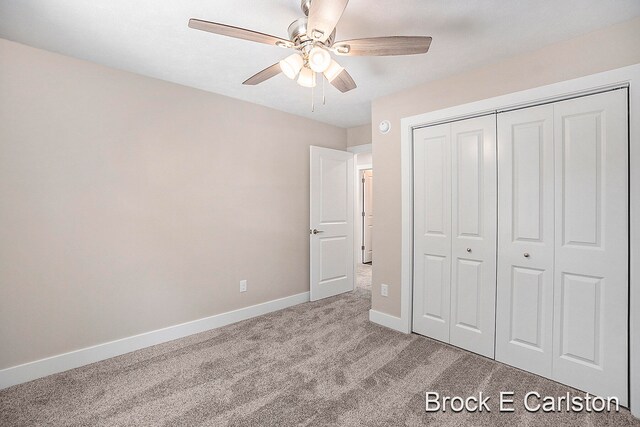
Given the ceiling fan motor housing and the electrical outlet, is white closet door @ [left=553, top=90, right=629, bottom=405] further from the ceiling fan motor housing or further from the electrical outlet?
the ceiling fan motor housing

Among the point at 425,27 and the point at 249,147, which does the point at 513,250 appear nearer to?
the point at 425,27

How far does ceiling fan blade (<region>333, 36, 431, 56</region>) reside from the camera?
153 centimetres

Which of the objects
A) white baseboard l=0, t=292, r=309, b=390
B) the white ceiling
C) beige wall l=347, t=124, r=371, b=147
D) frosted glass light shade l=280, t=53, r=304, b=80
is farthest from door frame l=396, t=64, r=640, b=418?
white baseboard l=0, t=292, r=309, b=390

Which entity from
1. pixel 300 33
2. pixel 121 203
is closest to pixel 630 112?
pixel 300 33

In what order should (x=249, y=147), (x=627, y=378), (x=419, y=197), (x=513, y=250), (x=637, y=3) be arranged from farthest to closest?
(x=249, y=147), (x=419, y=197), (x=513, y=250), (x=627, y=378), (x=637, y=3)

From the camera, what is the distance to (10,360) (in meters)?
2.10

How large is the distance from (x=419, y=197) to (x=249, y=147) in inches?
74.9

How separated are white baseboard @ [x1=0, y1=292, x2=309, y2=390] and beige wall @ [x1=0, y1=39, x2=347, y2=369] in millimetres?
55

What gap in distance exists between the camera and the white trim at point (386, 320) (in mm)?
3012

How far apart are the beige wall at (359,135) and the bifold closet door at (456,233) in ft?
4.46

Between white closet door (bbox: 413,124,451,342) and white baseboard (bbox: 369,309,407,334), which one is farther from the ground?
white closet door (bbox: 413,124,451,342)

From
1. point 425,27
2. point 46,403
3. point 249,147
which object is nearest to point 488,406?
point 425,27

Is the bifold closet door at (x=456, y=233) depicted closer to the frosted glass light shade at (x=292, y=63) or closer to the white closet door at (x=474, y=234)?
the white closet door at (x=474, y=234)

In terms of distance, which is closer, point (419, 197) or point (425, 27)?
point (425, 27)
